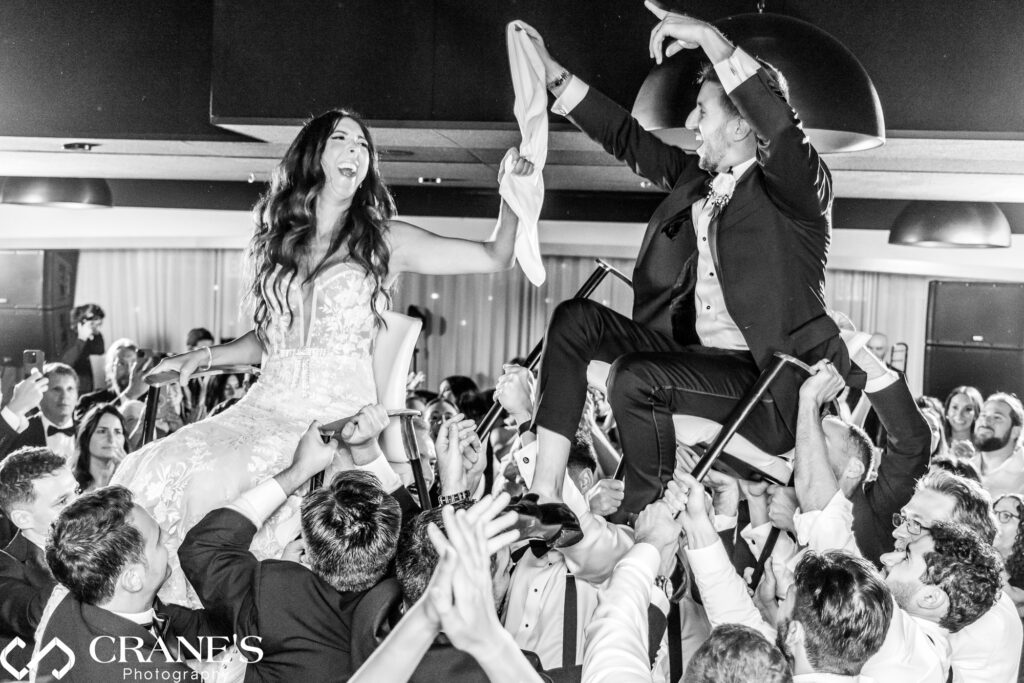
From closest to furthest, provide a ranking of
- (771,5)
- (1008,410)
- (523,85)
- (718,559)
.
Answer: (718,559)
(523,85)
(771,5)
(1008,410)

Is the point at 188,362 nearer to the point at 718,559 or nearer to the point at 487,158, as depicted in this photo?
the point at 718,559

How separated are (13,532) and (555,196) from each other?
727cm

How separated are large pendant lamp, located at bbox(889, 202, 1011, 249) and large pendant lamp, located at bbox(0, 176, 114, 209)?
713cm

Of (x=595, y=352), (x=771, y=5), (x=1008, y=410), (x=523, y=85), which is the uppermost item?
(x=771, y=5)

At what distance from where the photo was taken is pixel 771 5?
5.53 metres

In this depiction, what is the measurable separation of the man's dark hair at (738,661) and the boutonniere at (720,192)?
1090mm

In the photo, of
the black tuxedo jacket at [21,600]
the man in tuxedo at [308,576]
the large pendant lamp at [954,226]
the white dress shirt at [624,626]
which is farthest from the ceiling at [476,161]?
the white dress shirt at [624,626]

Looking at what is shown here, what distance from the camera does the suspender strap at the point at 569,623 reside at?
2863mm

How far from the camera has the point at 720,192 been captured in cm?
275

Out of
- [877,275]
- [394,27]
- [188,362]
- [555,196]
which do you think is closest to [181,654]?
[188,362]

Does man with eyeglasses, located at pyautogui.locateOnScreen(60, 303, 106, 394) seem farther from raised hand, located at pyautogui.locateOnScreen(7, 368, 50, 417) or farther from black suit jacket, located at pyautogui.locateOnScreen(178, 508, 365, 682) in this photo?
black suit jacket, located at pyautogui.locateOnScreen(178, 508, 365, 682)

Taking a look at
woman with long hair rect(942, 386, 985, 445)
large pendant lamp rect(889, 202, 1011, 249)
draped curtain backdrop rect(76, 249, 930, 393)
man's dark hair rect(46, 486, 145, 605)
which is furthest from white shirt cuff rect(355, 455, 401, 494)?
draped curtain backdrop rect(76, 249, 930, 393)

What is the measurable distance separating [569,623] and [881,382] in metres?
1.07

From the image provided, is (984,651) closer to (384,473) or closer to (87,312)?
(384,473)
